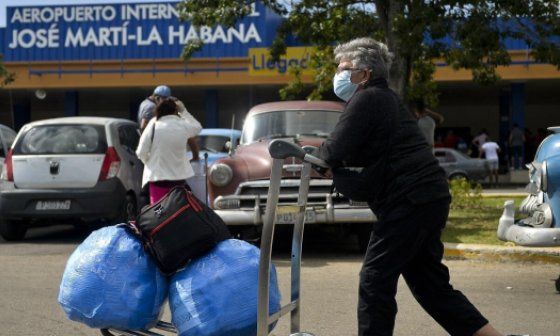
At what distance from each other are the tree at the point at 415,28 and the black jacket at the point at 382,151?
28.2 feet

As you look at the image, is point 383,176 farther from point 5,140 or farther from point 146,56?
point 146,56

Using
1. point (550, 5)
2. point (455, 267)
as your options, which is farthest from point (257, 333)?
point (550, 5)

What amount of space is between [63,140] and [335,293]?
17.4 ft

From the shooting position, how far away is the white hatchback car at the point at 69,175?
10.7 metres

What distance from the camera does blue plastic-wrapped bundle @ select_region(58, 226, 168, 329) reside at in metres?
4.11

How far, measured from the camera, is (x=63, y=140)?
36.4ft

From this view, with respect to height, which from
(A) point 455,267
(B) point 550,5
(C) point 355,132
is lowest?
(A) point 455,267

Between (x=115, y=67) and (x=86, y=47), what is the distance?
1578 mm

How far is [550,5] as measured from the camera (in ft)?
43.1

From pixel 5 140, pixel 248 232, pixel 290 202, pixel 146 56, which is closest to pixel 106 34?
pixel 146 56

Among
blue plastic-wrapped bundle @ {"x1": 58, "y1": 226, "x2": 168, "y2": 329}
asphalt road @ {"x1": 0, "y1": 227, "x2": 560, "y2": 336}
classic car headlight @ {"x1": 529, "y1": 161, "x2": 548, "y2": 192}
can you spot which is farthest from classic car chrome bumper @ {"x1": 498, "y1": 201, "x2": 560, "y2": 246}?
blue plastic-wrapped bundle @ {"x1": 58, "y1": 226, "x2": 168, "y2": 329}

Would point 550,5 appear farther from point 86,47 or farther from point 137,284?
point 86,47

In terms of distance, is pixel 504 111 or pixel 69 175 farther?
pixel 504 111

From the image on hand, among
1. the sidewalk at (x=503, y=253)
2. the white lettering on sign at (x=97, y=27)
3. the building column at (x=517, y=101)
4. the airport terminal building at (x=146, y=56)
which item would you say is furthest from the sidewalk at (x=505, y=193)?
the white lettering on sign at (x=97, y=27)
